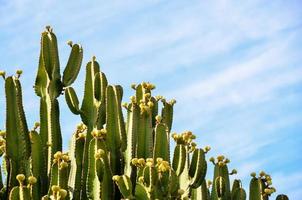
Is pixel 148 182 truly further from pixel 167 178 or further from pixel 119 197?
pixel 119 197

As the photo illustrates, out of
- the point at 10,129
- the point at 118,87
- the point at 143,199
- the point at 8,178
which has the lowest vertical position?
the point at 143,199

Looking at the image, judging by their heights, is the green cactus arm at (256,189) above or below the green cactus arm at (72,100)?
below

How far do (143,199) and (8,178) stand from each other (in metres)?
1.46

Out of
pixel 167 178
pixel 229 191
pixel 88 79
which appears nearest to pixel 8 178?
pixel 88 79

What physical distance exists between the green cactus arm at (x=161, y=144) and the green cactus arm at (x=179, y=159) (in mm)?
152

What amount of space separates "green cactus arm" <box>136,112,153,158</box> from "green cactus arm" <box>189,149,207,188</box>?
1.35ft

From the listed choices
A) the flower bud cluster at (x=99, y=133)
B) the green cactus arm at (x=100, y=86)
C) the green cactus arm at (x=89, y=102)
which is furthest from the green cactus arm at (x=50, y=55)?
the flower bud cluster at (x=99, y=133)

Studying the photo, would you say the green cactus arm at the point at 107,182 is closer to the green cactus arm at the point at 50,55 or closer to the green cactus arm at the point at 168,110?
the green cactus arm at the point at 168,110

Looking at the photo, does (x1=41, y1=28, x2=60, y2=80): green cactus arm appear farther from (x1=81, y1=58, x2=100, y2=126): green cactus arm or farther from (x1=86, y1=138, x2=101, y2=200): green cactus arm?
(x1=86, y1=138, x2=101, y2=200): green cactus arm

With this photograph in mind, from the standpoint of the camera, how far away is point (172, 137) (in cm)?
572

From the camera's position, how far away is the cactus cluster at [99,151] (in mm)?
5215

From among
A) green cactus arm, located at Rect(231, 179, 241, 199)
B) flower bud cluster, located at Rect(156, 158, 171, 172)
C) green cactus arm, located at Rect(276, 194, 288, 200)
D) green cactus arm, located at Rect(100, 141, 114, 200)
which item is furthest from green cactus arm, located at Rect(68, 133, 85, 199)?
green cactus arm, located at Rect(276, 194, 288, 200)

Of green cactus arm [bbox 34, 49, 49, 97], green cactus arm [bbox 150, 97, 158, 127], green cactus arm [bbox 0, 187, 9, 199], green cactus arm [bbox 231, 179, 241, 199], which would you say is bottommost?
green cactus arm [bbox 0, 187, 9, 199]

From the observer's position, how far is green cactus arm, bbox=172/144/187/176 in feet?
18.0
